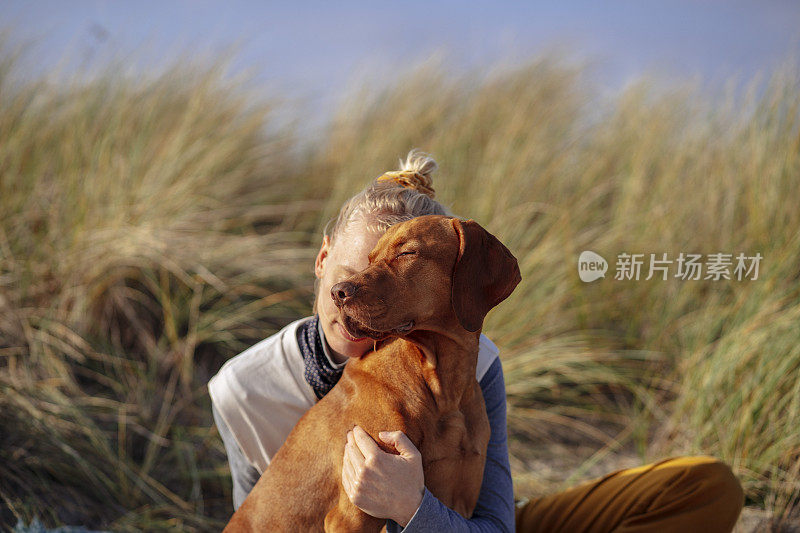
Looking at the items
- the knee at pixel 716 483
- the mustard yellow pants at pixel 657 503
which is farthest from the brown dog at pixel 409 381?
the knee at pixel 716 483

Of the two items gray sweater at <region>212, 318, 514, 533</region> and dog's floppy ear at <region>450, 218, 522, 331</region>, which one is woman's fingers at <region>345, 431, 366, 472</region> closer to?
gray sweater at <region>212, 318, 514, 533</region>

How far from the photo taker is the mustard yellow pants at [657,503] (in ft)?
7.06

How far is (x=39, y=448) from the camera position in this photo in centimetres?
292

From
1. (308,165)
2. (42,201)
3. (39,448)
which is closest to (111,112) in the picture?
(42,201)

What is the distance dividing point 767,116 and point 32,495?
4421mm

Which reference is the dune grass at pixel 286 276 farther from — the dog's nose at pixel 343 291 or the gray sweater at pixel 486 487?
the dog's nose at pixel 343 291

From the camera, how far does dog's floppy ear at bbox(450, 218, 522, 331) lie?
4.45 feet

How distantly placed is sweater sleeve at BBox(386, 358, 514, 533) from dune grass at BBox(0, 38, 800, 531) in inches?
60.0

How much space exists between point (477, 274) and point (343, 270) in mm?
380

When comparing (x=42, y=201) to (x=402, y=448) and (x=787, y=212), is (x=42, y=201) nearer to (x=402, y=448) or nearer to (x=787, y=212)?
(x=402, y=448)

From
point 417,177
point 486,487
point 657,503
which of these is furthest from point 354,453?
point 657,503

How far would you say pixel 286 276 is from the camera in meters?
4.00

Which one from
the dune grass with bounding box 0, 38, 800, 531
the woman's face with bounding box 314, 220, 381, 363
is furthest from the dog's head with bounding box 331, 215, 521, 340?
the dune grass with bounding box 0, 38, 800, 531

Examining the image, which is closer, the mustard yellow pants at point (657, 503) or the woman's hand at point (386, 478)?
the woman's hand at point (386, 478)
